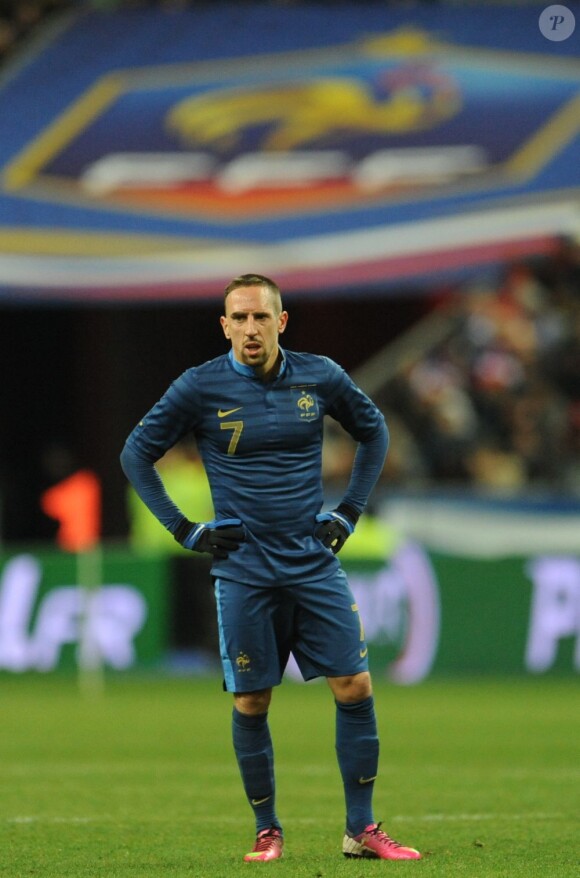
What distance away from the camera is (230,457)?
22.2 feet

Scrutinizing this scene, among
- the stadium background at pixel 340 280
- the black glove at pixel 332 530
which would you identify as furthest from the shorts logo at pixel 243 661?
the stadium background at pixel 340 280

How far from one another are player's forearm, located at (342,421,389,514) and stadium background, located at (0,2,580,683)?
986cm

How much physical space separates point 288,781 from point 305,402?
3809mm

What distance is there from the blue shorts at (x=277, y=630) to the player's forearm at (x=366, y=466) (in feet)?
1.26

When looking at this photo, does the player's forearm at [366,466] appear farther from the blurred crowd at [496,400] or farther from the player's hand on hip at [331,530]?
the blurred crowd at [496,400]

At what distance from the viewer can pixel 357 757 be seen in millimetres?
6832

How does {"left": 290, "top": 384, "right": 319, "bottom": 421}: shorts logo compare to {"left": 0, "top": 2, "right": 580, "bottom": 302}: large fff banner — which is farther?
{"left": 0, "top": 2, "right": 580, "bottom": 302}: large fff banner

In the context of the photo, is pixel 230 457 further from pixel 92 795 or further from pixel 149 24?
pixel 149 24

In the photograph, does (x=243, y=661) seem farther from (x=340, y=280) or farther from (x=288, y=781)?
(x=340, y=280)

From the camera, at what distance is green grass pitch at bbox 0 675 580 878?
22.6ft

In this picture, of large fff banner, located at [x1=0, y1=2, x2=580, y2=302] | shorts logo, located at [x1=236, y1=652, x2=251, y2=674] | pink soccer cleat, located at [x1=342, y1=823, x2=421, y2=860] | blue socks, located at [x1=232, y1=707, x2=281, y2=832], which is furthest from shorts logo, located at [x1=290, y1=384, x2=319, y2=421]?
large fff banner, located at [x1=0, y1=2, x2=580, y2=302]

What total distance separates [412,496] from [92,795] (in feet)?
31.0

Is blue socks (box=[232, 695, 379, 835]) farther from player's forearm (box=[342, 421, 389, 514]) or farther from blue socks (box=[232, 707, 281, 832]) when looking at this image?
player's forearm (box=[342, 421, 389, 514])

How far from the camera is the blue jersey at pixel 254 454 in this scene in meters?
6.73
